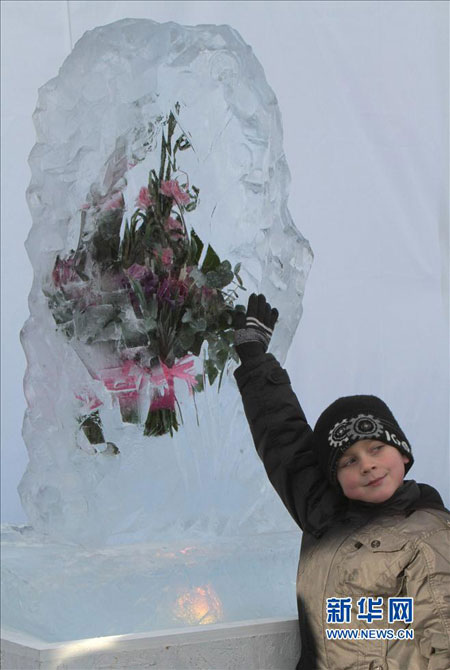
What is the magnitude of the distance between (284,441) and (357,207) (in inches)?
46.0

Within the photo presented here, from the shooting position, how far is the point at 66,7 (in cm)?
242

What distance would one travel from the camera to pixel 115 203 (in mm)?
1847

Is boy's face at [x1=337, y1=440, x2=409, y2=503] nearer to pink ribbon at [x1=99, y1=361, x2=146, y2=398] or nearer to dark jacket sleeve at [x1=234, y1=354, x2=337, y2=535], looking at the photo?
dark jacket sleeve at [x1=234, y1=354, x2=337, y2=535]

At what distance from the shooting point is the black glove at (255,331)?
164 cm

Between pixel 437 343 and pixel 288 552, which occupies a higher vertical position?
pixel 437 343

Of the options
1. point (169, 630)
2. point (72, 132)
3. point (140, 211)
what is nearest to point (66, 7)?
point (72, 132)

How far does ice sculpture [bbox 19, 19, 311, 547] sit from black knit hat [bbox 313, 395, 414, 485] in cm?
42

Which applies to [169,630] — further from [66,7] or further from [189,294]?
[66,7]

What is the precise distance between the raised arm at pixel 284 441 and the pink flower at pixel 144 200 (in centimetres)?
37

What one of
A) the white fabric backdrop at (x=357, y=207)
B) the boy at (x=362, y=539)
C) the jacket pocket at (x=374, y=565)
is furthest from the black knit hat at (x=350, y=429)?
the white fabric backdrop at (x=357, y=207)

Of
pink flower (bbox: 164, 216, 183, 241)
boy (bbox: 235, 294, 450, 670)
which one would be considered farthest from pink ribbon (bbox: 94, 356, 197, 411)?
boy (bbox: 235, 294, 450, 670)

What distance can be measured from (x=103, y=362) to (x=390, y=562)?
2.18 ft

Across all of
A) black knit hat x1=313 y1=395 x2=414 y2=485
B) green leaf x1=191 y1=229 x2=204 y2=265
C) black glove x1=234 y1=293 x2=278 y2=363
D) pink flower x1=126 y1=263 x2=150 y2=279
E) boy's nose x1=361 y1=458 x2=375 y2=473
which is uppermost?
green leaf x1=191 y1=229 x2=204 y2=265

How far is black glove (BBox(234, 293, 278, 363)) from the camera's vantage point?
1.64m
